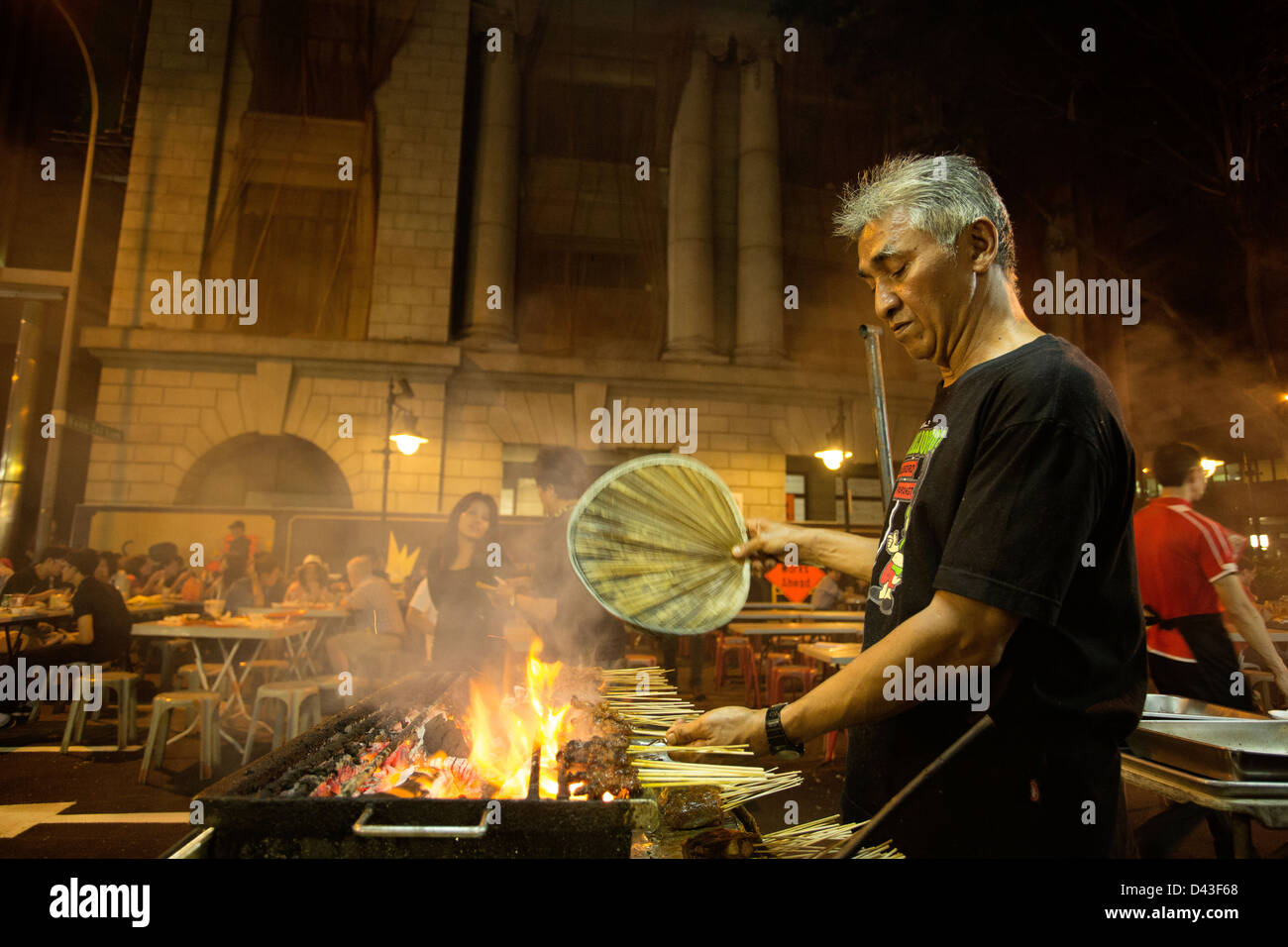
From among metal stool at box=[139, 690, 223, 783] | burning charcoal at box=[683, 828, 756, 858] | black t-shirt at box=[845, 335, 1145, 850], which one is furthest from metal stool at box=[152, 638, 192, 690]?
black t-shirt at box=[845, 335, 1145, 850]

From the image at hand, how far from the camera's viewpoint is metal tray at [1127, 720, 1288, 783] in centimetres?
229

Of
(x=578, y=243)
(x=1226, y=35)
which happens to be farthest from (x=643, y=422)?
(x=1226, y=35)

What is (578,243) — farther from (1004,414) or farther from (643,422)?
(1004,414)

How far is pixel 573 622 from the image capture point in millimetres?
5312

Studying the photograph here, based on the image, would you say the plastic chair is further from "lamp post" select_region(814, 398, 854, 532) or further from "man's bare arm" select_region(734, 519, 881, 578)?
"man's bare arm" select_region(734, 519, 881, 578)

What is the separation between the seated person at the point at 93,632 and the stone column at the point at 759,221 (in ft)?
40.7

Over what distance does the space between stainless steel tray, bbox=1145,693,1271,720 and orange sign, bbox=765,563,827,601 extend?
9151 mm

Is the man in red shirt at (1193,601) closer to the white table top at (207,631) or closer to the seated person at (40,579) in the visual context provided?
the white table top at (207,631)

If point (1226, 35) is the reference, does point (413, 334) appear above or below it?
below

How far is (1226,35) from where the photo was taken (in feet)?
31.7

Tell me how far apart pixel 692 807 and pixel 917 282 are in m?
1.64

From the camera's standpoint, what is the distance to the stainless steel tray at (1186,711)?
2.83m
